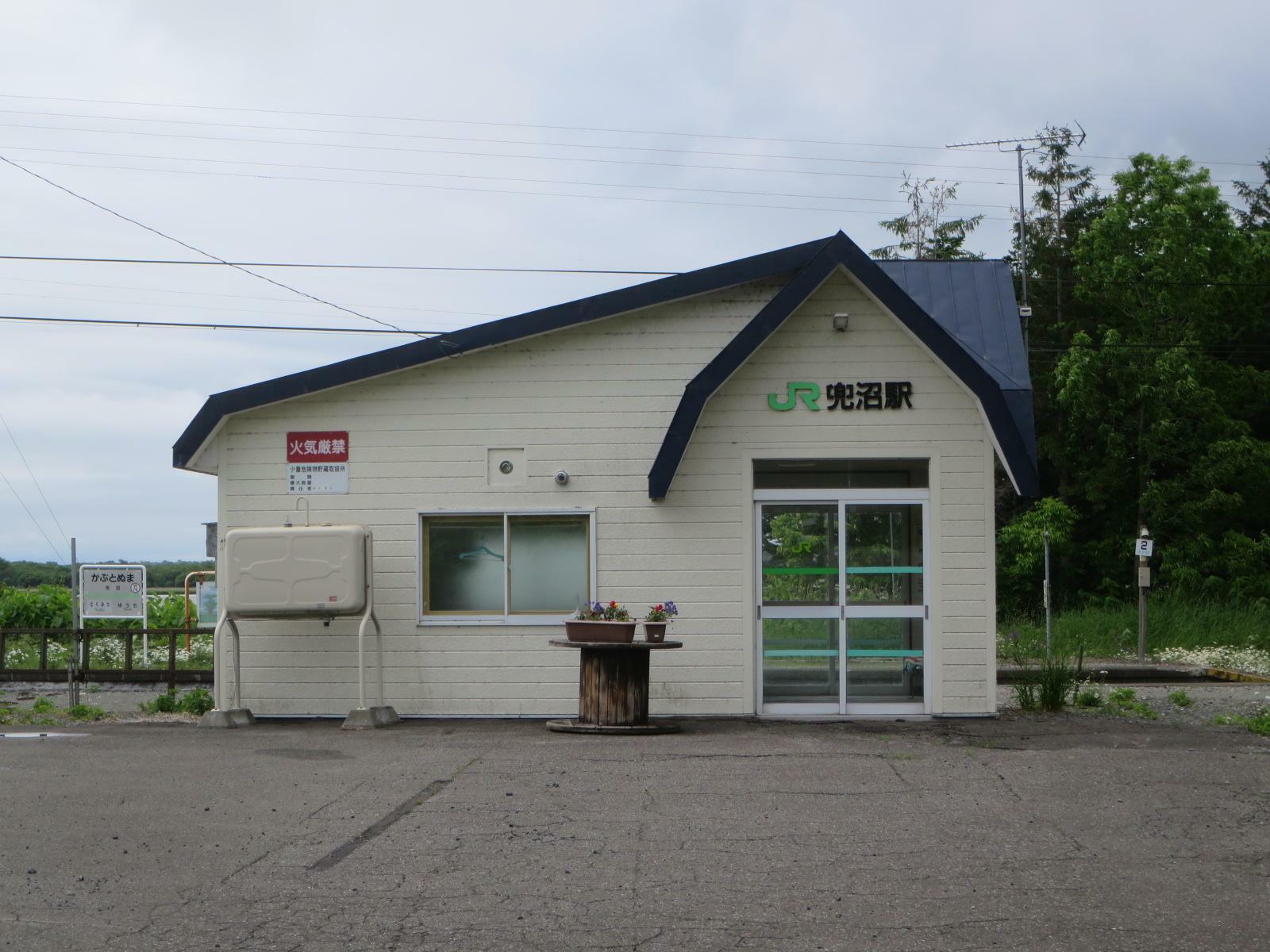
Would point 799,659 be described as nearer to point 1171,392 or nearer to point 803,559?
point 803,559

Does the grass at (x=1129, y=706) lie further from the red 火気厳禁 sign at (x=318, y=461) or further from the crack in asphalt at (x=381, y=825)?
the red 火気厳禁 sign at (x=318, y=461)

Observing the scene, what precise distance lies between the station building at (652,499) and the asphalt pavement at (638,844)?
66.2 inches

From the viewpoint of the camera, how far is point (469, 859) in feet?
24.0

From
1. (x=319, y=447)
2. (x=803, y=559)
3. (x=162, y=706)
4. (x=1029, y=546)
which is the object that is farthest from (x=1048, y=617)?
(x=162, y=706)

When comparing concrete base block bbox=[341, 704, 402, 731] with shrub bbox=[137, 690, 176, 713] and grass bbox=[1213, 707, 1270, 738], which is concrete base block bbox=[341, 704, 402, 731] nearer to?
shrub bbox=[137, 690, 176, 713]

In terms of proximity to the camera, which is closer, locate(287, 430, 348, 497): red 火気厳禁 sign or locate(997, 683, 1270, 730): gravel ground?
locate(287, 430, 348, 497): red 火気厳禁 sign

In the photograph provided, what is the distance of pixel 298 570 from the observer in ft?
43.5

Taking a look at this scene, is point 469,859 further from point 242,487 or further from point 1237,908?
point 242,487

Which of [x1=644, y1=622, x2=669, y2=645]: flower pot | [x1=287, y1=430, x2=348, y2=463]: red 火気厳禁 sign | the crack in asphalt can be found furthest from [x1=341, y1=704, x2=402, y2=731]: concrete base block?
the crack in asphalt

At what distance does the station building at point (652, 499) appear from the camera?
13711mm

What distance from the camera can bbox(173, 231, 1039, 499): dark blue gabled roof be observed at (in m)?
13.1

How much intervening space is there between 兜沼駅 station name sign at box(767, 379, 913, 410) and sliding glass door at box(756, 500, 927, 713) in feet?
3.04

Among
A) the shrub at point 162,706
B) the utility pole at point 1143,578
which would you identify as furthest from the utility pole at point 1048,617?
the shrub at point 162,706

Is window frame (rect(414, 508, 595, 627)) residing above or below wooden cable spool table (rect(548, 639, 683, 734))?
above
